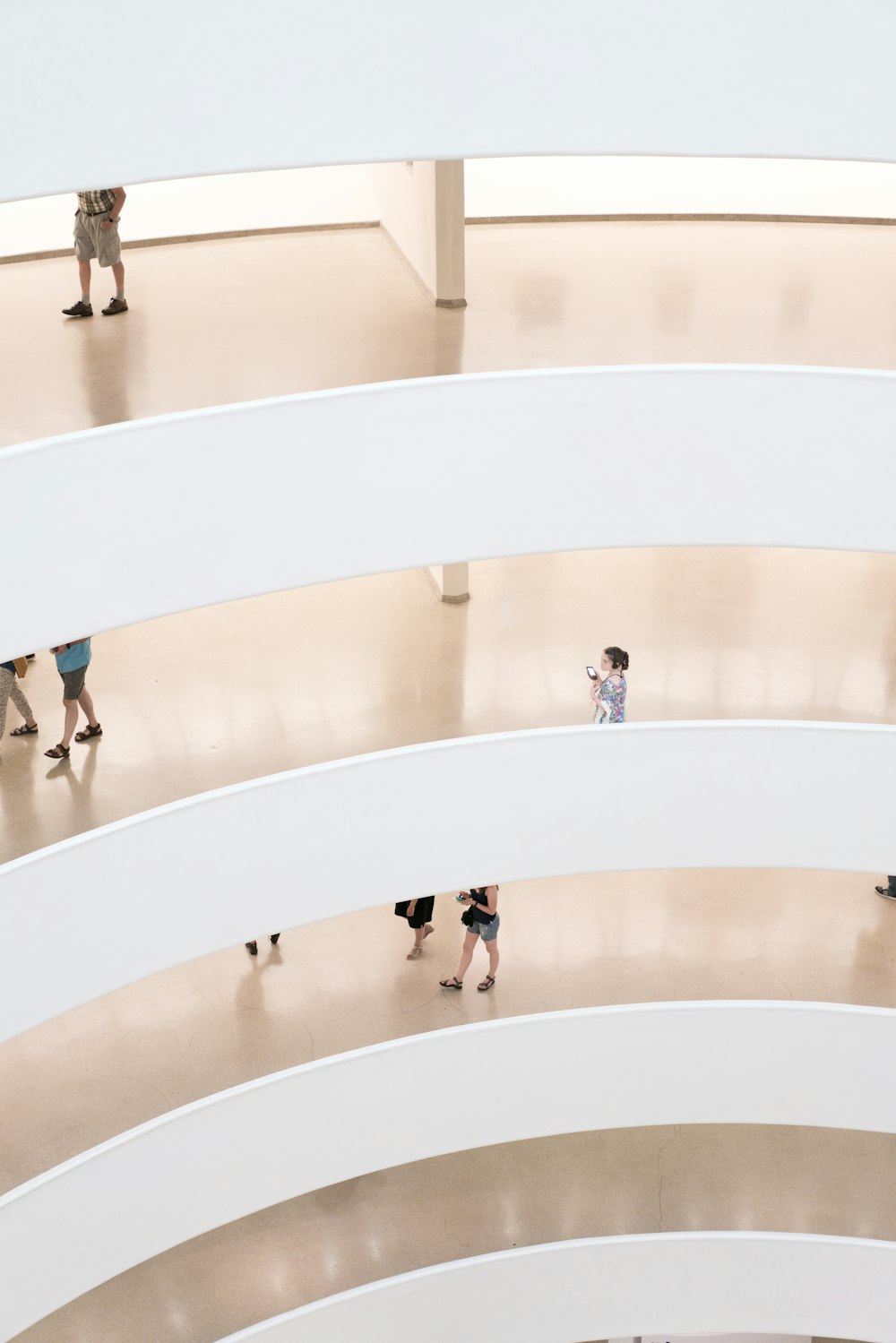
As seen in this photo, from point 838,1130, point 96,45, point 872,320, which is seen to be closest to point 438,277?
point 872,320

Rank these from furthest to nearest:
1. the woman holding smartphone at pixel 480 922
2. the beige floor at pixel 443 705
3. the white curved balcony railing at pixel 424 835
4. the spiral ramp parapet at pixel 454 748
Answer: the woman holding smartphone at pixel 480 922
the beige floor at pixel 443 705
the white curved balcony railing at pixel 424 835
the spiral ramp parapet at pixel 454 748

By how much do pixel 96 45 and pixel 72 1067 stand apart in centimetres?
928

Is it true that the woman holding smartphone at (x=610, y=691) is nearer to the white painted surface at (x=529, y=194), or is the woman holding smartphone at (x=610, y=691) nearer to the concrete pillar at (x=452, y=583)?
the concrete pillar at (x=452, y=583)

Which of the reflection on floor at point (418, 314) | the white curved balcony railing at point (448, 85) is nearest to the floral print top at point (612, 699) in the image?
the reflection on floor at point (418, 314)

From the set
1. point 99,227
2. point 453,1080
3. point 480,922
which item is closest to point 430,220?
point 99,227

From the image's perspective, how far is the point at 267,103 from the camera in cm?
844

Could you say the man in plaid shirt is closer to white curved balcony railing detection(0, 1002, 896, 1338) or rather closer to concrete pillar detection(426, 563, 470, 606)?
concrete pillar detection(426, 563, 470, 606)

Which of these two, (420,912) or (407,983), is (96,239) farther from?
(407,983)

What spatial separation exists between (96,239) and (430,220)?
9.52 ft

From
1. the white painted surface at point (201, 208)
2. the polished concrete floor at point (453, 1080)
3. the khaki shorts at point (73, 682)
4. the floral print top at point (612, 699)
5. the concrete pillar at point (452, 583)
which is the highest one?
the white painted surface at point (201, 208)

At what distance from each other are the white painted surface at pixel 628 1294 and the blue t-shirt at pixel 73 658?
599cm

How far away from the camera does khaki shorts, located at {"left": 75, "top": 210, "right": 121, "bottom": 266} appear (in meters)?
12.9

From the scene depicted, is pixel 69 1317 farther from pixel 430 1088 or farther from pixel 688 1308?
pixel 688 1308

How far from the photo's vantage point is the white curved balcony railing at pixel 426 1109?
12.1m
